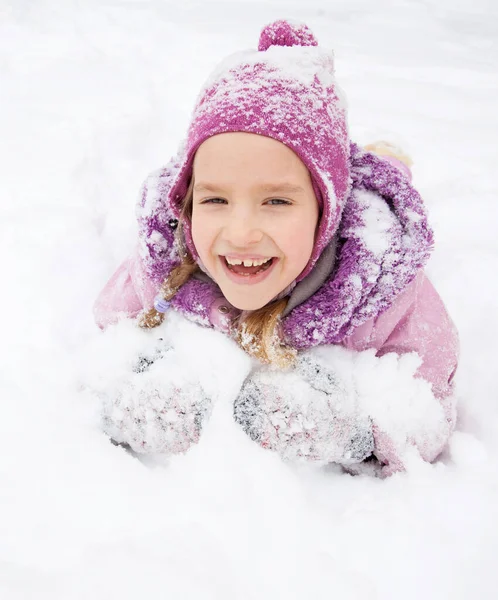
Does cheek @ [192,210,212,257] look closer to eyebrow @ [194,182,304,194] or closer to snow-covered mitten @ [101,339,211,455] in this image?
eyebrow @ [194,182,304,194]

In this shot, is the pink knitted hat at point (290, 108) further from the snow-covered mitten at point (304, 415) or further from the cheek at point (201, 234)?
the snow-covered mitten at point (304, 415)

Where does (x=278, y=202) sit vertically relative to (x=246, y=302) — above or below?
above

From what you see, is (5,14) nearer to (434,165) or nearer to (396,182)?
(434,165)

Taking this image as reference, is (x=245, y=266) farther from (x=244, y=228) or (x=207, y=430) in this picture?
(x=207, y=430)

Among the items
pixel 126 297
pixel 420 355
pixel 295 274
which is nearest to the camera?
pixel 295 274

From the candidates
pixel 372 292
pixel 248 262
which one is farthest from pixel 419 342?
pixel 248 262

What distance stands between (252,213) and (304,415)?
1.26ft

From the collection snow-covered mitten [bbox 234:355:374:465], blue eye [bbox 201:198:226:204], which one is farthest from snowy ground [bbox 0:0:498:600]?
blue eye [bbox 201:198:226:204]

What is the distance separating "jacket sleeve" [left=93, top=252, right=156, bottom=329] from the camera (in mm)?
1243

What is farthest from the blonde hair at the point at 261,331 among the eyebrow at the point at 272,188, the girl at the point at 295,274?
the eyebrow at the point at 272,188

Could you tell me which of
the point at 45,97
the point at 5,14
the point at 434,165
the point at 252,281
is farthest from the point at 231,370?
the point at 5,14

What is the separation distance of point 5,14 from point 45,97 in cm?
111

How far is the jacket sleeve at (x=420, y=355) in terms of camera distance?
1055mm

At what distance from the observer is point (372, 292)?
41.3 inches
